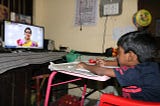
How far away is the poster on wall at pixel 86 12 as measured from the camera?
2.26 m

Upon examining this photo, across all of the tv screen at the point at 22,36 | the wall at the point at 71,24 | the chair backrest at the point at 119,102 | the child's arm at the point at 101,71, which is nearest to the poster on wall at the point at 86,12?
the wall at the point at 71,24

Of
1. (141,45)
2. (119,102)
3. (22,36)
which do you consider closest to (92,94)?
(22,36)

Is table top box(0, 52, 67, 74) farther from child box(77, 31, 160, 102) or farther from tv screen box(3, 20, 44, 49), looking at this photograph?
child box(77, 31, 160, 102)

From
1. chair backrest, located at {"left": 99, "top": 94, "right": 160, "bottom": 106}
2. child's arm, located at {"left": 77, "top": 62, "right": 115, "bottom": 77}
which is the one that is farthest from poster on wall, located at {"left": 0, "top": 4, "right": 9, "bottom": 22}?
chair backrest, located at {"left": 99, "top": 94, "right": 160, "bottom": 106}

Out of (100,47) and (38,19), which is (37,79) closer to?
(100,47)

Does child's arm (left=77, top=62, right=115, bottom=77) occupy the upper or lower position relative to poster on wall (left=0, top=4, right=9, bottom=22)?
lower

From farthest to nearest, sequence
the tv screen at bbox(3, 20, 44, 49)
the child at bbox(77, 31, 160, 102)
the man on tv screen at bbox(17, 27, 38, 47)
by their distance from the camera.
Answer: the man on tv screen at bbox(17, 27, 38, 47) < the tv screen at bbox(3, 20, 44, 49) < the child at bbox(77, 31, 160, 102)

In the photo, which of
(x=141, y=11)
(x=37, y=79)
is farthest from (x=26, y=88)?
(x=141, y=11)

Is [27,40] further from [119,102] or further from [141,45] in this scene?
[119,102]

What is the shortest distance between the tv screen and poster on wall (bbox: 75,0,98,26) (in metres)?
0.53

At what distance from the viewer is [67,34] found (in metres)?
2.49

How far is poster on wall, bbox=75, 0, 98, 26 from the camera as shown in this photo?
2262mm

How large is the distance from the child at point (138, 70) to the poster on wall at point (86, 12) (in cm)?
125

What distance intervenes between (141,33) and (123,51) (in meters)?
0.15
